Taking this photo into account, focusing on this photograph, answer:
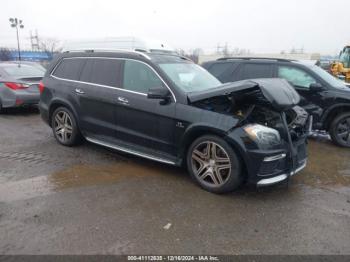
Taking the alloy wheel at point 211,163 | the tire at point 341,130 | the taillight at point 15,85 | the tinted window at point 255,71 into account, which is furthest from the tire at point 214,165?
the taillight at point 15,85

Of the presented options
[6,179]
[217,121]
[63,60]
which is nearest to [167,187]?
[217,121]

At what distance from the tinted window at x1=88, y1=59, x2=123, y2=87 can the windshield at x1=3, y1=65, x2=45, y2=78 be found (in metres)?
4.66

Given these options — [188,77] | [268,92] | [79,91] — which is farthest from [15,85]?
[268,92]

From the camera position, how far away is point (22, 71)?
937 centimetres

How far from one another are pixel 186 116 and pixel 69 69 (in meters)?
→ 2.81

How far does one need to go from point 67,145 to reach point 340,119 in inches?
219

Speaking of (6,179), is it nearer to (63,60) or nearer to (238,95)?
(63,60)

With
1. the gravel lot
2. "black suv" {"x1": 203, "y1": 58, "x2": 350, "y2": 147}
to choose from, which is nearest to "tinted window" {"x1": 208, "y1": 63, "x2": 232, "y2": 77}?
"black suv" {"x1": 203, "y1": 58, "x2": 350, "y2": 147}

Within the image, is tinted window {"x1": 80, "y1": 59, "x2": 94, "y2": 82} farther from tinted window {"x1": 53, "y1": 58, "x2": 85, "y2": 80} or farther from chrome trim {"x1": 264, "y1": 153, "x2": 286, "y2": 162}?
chrome trim {"x1": 264, "y1": 153, "x2": 286, "y2": 162}

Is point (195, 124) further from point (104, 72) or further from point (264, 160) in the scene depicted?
point (104, 72)

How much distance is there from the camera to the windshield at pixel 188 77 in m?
4.56

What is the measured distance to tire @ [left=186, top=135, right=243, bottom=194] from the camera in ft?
12.7

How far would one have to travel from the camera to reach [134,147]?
4828mm

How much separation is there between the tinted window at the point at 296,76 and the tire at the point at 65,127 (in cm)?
463
